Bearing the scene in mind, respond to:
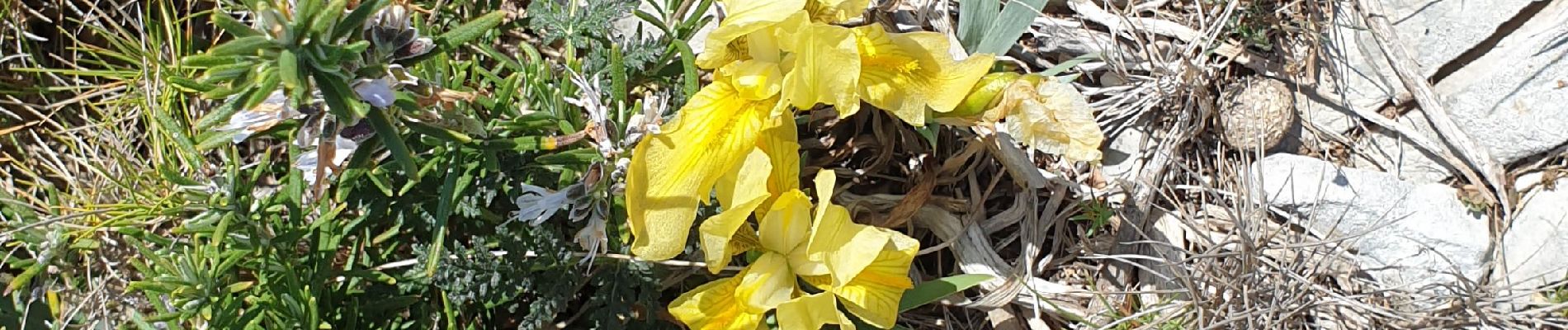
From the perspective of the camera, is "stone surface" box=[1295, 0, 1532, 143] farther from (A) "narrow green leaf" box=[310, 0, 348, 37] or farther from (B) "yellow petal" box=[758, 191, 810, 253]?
(A) "narrow green leaf" box=[310, 0, 348, 37]

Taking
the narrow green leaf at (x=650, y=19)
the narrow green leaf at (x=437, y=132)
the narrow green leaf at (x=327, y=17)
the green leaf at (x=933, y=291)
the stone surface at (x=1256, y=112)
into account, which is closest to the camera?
the narrow green leaf at (x=327, y=17)

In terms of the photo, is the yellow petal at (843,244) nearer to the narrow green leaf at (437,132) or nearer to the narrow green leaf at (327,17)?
the narrow green leaf at (437,132)

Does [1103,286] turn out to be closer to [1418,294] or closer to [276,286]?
[1418,294]

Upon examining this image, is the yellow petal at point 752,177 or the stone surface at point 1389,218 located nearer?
the yellow petal at point 752,177

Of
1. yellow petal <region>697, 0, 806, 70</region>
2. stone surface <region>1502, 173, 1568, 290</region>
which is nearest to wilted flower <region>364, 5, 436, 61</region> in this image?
yellow petal <region>697, 0, 806, 70</region>

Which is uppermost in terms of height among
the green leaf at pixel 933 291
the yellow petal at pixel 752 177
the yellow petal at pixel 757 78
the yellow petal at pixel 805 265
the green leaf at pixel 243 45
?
the green leaf at pixel 243 45

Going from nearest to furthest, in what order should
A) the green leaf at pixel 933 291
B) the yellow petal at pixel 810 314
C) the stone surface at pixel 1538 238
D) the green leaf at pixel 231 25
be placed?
the green leaf at pixel 231 25
the yellow petal at pixel 810 314
the green leaf at pixel 933 291
the stone surface at pixel 1538 238

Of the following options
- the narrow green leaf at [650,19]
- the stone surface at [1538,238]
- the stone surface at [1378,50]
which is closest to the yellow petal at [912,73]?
the narrow green leaf at [650,19]
